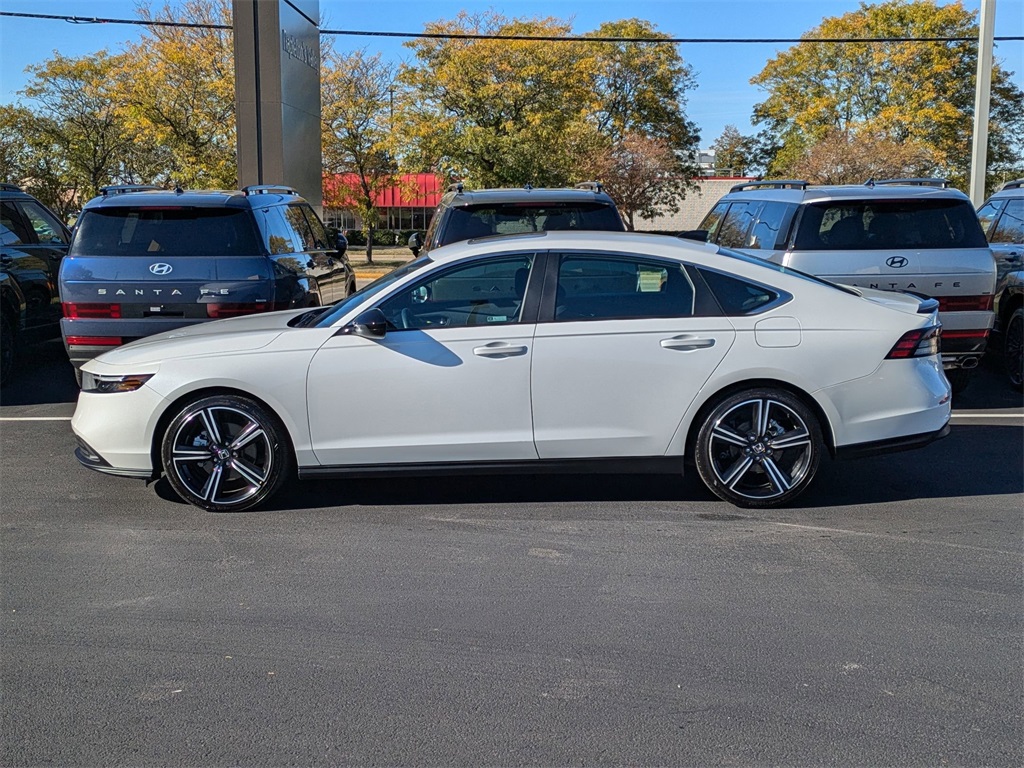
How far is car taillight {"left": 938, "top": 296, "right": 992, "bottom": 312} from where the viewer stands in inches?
339

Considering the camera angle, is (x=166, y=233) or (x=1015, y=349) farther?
(x=1015, y=349)

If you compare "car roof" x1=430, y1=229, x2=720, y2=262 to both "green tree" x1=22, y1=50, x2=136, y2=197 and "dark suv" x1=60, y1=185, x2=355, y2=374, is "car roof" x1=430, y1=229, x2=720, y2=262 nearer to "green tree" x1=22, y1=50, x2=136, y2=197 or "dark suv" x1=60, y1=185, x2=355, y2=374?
"dark suv" x1=60, y1=185, x2=355, y2=374

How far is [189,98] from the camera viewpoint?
1201 inches

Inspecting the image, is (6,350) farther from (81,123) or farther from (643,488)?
(81,123)

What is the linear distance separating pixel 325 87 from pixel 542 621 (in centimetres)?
3155

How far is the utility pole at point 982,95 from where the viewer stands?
17.1 metres

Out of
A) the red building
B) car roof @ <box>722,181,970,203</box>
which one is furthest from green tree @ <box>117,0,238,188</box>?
car roof @ <box>722,181,970,203</box>

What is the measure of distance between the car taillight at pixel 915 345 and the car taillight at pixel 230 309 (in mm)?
4818

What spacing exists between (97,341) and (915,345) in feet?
20.1

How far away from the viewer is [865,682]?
156 inches

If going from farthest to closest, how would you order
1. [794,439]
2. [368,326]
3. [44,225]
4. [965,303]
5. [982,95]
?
[982,95] → [44,225] → [965,303] → [794,439] → [368,326]

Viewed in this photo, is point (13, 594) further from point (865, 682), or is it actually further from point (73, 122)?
point (73, 122)

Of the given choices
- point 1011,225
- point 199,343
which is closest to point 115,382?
point 199,343

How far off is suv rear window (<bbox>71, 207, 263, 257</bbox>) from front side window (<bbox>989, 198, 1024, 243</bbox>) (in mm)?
7360
